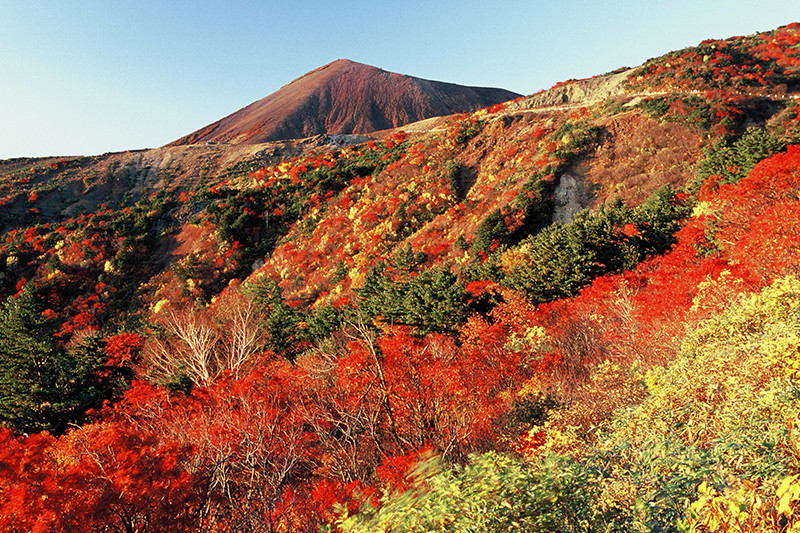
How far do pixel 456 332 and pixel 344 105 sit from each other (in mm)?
142485

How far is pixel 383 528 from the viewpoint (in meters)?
4.68

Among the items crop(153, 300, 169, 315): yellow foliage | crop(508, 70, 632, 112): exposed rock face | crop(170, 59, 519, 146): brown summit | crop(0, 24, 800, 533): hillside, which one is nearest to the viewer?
crop(0, 24, 800, 533): hillside

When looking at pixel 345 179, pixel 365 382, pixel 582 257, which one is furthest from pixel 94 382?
pixel 345 179

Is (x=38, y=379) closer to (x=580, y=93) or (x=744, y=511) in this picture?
(x=744, y=511)

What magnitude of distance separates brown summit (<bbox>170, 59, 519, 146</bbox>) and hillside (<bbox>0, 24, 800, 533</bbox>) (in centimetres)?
7078

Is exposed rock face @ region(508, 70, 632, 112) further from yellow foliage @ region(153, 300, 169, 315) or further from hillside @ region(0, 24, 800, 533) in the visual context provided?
yellow foliage @ region(153, 300, 169, 315)

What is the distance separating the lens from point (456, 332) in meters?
23.9

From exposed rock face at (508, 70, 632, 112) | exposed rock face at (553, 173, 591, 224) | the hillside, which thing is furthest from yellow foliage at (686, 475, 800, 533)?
exposed rock face at (508, 70, 632, 112)

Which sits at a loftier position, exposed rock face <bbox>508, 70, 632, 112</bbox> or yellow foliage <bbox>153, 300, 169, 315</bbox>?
exposed rock face <bbox>508, 70, 632, 112</bbox>

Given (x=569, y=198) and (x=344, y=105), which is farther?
(x=344, y=105)

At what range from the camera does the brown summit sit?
129375mm

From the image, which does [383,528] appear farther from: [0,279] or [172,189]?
[172,189]

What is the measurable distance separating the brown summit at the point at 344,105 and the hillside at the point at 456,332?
232ft

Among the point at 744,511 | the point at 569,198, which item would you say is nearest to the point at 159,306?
the point at 569,198
